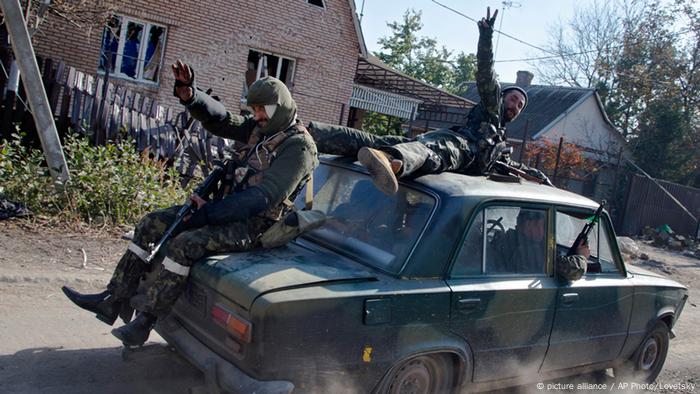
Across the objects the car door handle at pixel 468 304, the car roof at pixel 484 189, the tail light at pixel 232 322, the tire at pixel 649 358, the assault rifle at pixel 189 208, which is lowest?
the tire at pixel 649 358

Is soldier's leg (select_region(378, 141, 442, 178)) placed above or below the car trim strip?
above

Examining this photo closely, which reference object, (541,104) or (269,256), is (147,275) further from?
(541,104)

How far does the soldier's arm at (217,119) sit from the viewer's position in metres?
4.00

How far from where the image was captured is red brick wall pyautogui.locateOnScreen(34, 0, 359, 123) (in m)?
12.7

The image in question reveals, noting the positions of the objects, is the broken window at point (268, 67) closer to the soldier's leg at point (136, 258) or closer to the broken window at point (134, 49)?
the broken window at point (134, 49)

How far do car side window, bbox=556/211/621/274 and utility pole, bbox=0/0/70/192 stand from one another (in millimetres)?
4988

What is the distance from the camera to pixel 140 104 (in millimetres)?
9844

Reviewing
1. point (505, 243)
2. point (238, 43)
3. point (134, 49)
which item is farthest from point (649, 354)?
point (134, 49)

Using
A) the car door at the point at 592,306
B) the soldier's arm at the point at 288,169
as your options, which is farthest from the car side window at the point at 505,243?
the soldier's arm at the point at 288,169

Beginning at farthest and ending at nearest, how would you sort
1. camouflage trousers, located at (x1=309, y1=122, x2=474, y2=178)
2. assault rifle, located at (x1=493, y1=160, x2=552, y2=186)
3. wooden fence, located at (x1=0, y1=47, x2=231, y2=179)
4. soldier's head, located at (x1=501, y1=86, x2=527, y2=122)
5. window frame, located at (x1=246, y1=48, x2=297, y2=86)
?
1. window frame, located at (x1=246, y1=48, x2=297, y2=86)
2. wooden fence, located at (x1=0, y1=47, x2=231, y2=179)
3. soldier's head, located at (x1=501, y1=86, x2=527, y2=122)
4. assault rifle, located at (x1=493, y1=160, x2=552, y2=186)
5. camouflage trousers, located at (x1=309, y1=122, x2=474, y2=178)

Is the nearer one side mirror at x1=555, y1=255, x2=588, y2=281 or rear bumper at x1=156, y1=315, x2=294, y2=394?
rear bumper at x1=156, y1=315, x2=294, y2=394

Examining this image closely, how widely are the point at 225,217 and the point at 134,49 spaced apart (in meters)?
11.5

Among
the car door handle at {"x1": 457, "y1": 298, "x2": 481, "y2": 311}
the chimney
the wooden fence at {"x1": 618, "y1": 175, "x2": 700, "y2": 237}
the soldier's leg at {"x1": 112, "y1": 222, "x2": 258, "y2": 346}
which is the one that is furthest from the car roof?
the chimney

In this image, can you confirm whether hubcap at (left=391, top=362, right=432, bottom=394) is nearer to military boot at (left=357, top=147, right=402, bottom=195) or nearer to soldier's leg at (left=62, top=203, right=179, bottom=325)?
military boot at (left=357, top=147, right=402, bottom=195)
